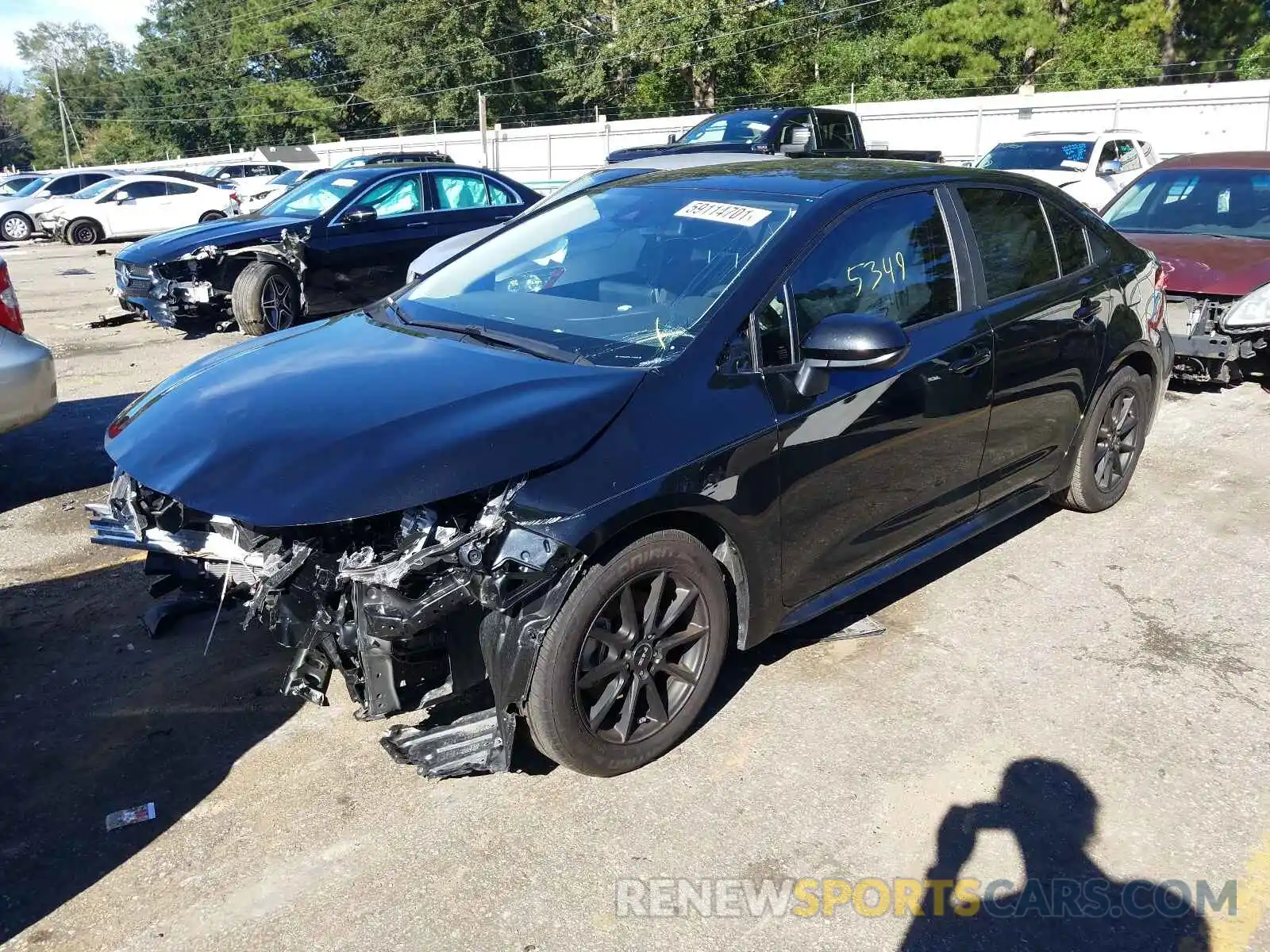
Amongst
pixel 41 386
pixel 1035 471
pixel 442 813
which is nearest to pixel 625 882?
pixel 442 813

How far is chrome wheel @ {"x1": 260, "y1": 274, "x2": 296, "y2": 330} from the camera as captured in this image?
9.72 metres

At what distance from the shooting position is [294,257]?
9.80 metres

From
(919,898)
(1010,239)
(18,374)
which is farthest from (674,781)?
(18,374)

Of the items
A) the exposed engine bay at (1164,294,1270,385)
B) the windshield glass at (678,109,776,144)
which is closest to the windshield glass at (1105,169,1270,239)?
the exposed engine bay at (1164,294,1270,385)

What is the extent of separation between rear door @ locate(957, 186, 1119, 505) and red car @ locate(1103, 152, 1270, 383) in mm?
2445

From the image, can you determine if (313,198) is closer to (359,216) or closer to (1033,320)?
(359,216)

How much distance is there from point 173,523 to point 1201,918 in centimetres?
319

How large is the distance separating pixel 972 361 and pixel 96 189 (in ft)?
→ 86.2

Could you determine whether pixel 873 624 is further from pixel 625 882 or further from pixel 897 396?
pixel 625 882

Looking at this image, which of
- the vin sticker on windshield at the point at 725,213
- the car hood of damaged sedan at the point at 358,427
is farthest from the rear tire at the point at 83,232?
the vin sticker on windshield at the point at 725,213

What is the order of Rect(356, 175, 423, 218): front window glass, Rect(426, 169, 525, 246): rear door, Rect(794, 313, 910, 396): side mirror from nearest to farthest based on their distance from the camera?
1. Rect(794, 313, 910, 396): side mirror
2. Rect(356, 175, 423, 218): front window glass
3. Rect(426, 169, 525, 246): rear door

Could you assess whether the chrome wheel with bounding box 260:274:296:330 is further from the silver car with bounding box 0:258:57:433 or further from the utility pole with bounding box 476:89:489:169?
the utility pole with bounding box 476:89:489:169

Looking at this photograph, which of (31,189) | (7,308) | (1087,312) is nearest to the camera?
(1087,312)

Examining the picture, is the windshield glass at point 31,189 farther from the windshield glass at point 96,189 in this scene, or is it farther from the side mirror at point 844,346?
the side mirror at point 844,346
